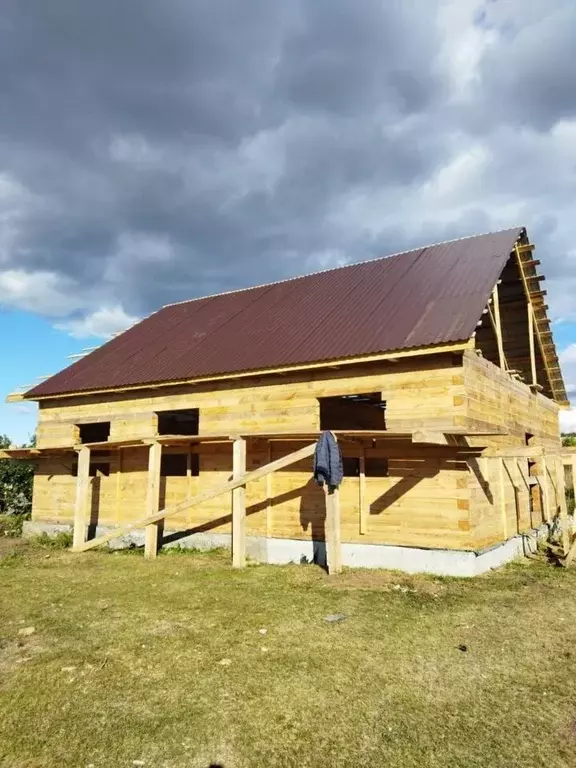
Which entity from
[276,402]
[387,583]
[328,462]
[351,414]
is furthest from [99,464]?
[387,583]

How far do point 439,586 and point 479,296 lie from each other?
6329 millimetres

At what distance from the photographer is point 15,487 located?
22.7 metres

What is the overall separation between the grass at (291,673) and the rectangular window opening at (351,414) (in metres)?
9.15

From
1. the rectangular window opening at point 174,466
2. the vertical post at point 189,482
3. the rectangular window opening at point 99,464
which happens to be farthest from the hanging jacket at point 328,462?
the rectangular window opening at point 174,466

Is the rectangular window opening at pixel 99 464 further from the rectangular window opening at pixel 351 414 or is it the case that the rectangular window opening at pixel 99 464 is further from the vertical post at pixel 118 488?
the rectangular window opening at pixel 351 414

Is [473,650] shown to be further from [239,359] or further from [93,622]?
[239,359]

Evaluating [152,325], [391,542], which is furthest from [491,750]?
[152,325]

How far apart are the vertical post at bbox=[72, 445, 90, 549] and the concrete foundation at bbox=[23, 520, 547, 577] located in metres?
1.10

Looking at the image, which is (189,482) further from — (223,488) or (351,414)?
(351,414)

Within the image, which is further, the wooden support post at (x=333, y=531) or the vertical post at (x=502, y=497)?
the vertical post at (x=502, y=497)

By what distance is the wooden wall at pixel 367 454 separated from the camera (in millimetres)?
10961

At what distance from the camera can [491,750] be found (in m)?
4.52

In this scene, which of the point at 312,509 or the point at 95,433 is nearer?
the point at 312,509

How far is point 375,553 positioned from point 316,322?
250 inches
